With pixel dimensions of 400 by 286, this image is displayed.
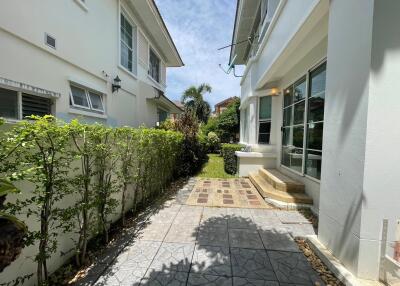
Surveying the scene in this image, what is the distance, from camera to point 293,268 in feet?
10.4

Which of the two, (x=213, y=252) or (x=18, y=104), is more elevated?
(x=18, y=104)

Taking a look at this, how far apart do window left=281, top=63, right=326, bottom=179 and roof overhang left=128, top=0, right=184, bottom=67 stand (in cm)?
682

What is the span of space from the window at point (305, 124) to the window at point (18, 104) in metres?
6.73

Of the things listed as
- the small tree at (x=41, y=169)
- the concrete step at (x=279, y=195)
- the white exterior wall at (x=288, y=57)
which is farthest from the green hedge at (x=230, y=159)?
the small tree at (x=41, y=169)

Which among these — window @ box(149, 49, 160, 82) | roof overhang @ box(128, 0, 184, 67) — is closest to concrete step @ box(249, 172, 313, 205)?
roof overhang @ box(128, 0, 184, 67)

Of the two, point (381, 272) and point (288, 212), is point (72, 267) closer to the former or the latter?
point (381, 272)

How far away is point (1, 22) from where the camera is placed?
3.91 metres

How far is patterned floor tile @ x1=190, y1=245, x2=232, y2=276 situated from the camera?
10.1ft

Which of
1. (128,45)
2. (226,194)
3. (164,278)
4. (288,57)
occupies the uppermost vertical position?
(128,45)

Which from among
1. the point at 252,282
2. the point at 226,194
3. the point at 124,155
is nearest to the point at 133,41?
the point at 124,155

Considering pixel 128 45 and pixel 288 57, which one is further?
pixel 128 45

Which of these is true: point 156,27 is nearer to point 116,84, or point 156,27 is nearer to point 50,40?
point 116,84

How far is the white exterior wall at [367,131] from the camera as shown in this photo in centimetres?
244

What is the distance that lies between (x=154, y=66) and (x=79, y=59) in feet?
25.9
